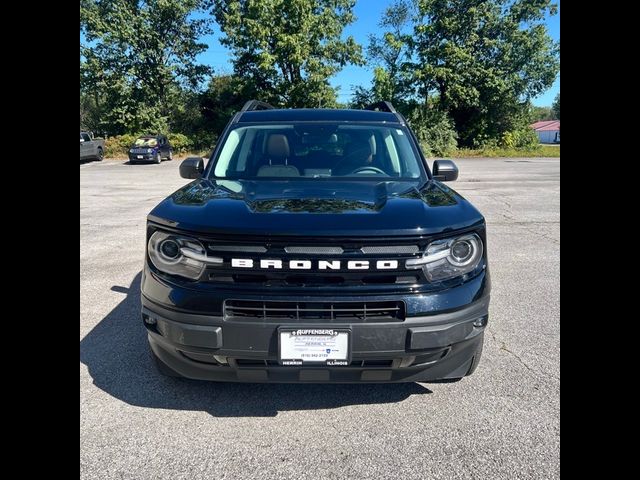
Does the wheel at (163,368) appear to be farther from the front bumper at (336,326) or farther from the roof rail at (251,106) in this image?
the roof rail at (251,106)

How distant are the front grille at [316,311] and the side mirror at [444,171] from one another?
6.11ft

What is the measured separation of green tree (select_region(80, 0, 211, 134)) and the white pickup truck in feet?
14.1

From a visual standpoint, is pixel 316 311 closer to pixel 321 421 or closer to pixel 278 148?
pixel 321 421

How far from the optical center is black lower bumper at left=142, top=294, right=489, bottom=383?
2.04 m

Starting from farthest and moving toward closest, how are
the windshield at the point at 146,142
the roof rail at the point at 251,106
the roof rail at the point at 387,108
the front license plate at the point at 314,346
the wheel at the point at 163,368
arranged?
the windshield at the point at 146,142 → the roof rail at the point at 251,106 → the roof rail at the point at 387,108 → the wheel at the point at 163,368 → the front license plate at the point at 314,346

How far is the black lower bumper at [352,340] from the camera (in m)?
2.04

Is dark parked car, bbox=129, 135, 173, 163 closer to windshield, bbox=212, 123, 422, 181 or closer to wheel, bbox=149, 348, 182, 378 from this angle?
windshield, bbox=212, 123, 422, 181

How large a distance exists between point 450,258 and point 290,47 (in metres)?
30.1

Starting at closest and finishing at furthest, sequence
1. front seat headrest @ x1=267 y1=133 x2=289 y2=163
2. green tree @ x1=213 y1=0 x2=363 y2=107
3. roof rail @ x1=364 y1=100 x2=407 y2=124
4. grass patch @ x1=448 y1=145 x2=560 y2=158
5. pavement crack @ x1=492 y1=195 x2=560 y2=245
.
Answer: front seat headrest @ x1=267 y1=133 x2=289 y2=163 < roof rail @ x1=364 y1=100 x2=407 y2=124 < pavement crack @ x1=492 y1=195 x2=560 y2=245 < green tree @ x1=213 y1=0 x2=363 y2=107 < grass patch @ x1=448 y1=145 x2=560 y2=158

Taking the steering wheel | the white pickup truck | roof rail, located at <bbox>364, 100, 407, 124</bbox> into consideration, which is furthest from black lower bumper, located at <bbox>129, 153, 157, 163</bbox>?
the steering wheel

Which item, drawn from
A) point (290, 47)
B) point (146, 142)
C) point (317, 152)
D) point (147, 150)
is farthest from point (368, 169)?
point (290, 47)

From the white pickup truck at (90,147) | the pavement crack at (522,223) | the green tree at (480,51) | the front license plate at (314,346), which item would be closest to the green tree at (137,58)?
the white pickup truck at (90,147)
